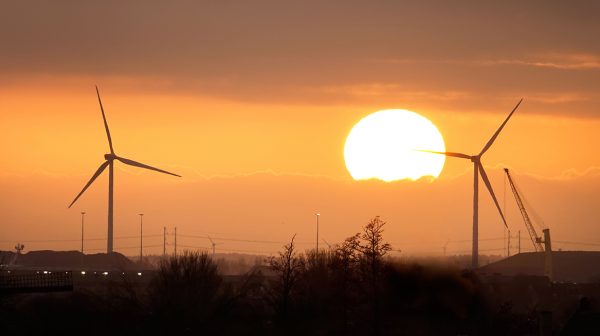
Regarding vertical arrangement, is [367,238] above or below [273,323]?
above

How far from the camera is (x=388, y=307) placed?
128 meters

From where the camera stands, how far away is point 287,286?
478 feet

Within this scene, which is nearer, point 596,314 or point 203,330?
point 596,314

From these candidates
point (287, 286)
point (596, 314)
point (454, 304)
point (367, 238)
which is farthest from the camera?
point (287, 286)

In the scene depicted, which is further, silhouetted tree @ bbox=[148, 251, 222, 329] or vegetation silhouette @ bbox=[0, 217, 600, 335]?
silhouetted tree @ bbox=[148, 251, 222, 329]

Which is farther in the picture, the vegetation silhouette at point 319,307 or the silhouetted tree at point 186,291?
the silhouetted tree at point 186,291

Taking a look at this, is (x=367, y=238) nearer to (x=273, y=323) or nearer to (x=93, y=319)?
(x=273, y=323)

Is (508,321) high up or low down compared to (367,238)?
down

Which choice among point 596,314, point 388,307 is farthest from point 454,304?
point 596,314

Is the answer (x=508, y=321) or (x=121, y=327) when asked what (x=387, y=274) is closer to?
(x=508, y=321)

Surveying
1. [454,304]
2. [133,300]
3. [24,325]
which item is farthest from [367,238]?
[24,325]

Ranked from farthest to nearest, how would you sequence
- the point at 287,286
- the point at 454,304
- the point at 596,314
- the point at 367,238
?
the point at 287,286 < the point at 367,238 < the point at 454,304 < the point at 596,314

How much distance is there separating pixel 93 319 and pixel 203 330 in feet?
37.5

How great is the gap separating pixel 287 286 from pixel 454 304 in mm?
25261
